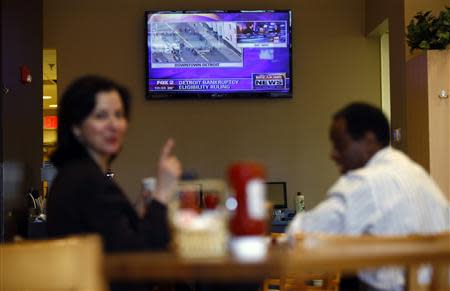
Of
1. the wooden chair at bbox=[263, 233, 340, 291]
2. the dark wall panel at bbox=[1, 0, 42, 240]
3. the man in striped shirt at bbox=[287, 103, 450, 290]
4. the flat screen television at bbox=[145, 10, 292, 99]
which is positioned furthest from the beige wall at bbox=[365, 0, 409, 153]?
the man in striped shirt at bbox=[287, 103, 450, 290]

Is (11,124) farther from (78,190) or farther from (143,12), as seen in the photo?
(78,190)

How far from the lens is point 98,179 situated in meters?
1.85

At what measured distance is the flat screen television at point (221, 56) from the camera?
7219mm

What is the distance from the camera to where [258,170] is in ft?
4.48

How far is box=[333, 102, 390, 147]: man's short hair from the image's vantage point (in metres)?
2.31

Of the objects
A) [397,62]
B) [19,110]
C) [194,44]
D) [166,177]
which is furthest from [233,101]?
[166,177]

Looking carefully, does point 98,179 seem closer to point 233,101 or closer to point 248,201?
point 248,201

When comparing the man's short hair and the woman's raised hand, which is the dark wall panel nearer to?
the man's short hair

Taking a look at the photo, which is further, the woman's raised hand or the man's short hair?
the man's short hair

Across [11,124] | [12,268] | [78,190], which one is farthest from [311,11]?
[12,268]

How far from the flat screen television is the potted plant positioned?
233 cm

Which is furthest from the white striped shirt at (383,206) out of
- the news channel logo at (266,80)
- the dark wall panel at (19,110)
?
the news channel logo at (266,80)

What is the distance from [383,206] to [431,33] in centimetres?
324

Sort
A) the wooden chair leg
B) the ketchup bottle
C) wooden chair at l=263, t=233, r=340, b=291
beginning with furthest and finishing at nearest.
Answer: wooden chair at l=263, t=233, r=340, b=291, the wooden chair leg, the ketchup bottle
